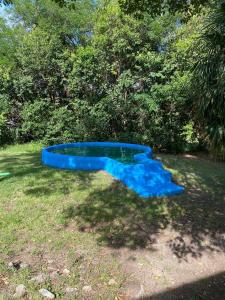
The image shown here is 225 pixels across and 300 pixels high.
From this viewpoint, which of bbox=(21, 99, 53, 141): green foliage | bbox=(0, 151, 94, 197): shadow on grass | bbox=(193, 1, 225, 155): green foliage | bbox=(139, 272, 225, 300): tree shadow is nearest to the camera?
bbox=(139, 272, 225, 300): tree shadow

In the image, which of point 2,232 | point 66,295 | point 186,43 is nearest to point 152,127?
point 186,43

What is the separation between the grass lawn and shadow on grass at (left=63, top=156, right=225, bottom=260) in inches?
0.7

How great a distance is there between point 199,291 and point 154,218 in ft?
6.78

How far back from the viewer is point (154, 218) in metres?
6.70

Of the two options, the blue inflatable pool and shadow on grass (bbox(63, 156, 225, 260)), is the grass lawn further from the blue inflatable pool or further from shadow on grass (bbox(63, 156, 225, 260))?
the blue inflatable pool

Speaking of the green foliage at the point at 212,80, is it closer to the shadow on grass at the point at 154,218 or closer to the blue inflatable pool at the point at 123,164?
the shadow on grass at the point at 154,218

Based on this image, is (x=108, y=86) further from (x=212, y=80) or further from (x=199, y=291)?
(x=199, y=291)

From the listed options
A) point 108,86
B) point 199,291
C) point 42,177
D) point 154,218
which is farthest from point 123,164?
point 108,86

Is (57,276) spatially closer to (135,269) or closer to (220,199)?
(135,269)

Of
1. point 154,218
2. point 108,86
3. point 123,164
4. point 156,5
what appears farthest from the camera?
point 108,86

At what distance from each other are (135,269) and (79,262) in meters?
0.81

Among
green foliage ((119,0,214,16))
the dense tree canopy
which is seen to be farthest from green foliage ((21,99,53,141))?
green foliage ((119,0,214,16))

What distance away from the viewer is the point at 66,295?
434 centimetres

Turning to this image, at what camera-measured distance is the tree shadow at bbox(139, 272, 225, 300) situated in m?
4.57
